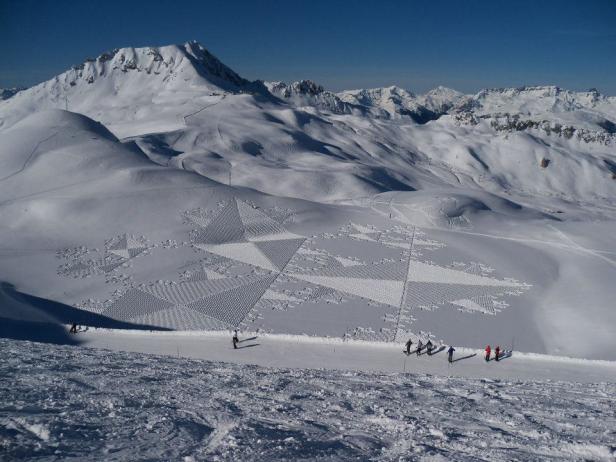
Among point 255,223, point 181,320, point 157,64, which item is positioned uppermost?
point 157,64

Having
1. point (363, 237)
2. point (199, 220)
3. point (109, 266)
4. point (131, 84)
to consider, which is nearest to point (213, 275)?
point (109, 266)

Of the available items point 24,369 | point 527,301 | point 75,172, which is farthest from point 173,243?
point 527,301

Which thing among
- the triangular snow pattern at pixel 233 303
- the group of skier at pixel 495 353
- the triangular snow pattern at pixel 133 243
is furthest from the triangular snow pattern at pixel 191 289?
the group of skier at pixel 495 353

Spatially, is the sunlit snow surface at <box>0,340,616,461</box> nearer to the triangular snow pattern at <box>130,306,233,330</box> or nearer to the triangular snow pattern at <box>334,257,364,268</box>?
the triangular snow pattern at <box>130,306,233,330</box>

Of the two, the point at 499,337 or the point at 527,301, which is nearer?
the point at 499,337

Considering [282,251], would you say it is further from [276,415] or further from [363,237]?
[276,415]

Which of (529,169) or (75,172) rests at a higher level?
(529,169)

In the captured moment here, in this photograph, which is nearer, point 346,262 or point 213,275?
point 213,275

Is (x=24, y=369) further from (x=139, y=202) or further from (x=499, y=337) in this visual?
(x=139, y=202)
